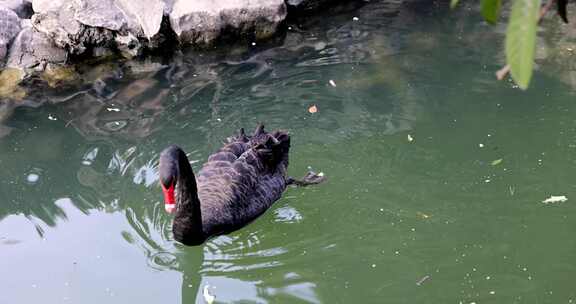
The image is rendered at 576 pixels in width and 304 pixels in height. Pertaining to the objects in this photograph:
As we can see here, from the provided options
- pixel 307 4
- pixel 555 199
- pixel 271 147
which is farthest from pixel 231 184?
pixel 307 4

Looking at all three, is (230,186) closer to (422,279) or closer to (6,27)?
(422,279)

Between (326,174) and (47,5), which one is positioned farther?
(47,5)

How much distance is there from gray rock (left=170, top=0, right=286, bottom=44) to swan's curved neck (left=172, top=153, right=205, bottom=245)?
3496 mm

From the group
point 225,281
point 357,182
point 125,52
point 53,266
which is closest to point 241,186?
point 225,281

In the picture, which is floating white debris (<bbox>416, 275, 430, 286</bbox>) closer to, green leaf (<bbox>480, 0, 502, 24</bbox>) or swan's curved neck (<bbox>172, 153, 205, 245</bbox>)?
swan's curved neck (<bbox>172, 153, 205, 245</bbox>)

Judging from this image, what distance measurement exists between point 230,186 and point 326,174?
92 cm

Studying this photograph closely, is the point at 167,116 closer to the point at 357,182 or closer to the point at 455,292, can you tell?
the point at 357,182

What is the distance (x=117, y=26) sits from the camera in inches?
269

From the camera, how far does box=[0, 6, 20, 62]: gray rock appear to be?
21.7 ft

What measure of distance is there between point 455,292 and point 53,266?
2416 mm

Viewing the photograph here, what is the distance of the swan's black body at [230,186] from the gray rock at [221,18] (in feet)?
8.11

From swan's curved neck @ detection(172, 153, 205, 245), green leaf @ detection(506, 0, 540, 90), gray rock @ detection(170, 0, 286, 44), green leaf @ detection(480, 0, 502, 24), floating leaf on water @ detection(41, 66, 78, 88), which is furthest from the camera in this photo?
gray rock @ detection(170, 0, 286, 44)

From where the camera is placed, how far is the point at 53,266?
432 cm

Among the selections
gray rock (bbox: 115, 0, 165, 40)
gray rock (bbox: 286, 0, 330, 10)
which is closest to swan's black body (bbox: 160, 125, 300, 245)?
gray rock (bbox: 115, 0, 165, 40)
